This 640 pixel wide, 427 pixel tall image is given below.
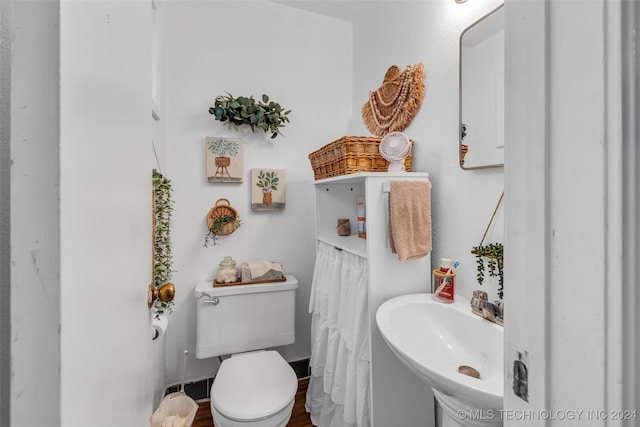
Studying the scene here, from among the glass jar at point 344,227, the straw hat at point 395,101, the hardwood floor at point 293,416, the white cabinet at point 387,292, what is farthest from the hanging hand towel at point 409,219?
the hardwood floor at point 293,416

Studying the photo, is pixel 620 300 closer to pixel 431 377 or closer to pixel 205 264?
pixel 431 377

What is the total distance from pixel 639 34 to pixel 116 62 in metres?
0.67

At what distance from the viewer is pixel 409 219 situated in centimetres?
113

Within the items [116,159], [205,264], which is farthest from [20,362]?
[205,264]

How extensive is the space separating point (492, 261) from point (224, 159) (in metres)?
1.49

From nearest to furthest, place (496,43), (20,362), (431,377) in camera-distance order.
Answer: (20,362), (431,377), (496,43)

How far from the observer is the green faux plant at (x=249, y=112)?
1696mm

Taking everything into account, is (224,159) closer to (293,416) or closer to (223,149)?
(223,149)

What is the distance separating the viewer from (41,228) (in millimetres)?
240

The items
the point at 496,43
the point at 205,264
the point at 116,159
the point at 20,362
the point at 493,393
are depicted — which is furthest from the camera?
the point at 205,264

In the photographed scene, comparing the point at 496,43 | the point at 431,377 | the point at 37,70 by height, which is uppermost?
the point at 496,43

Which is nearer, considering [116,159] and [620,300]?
[620,300]

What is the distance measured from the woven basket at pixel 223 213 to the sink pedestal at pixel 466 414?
1.33m

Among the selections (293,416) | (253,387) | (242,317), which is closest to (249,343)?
(242,317)
